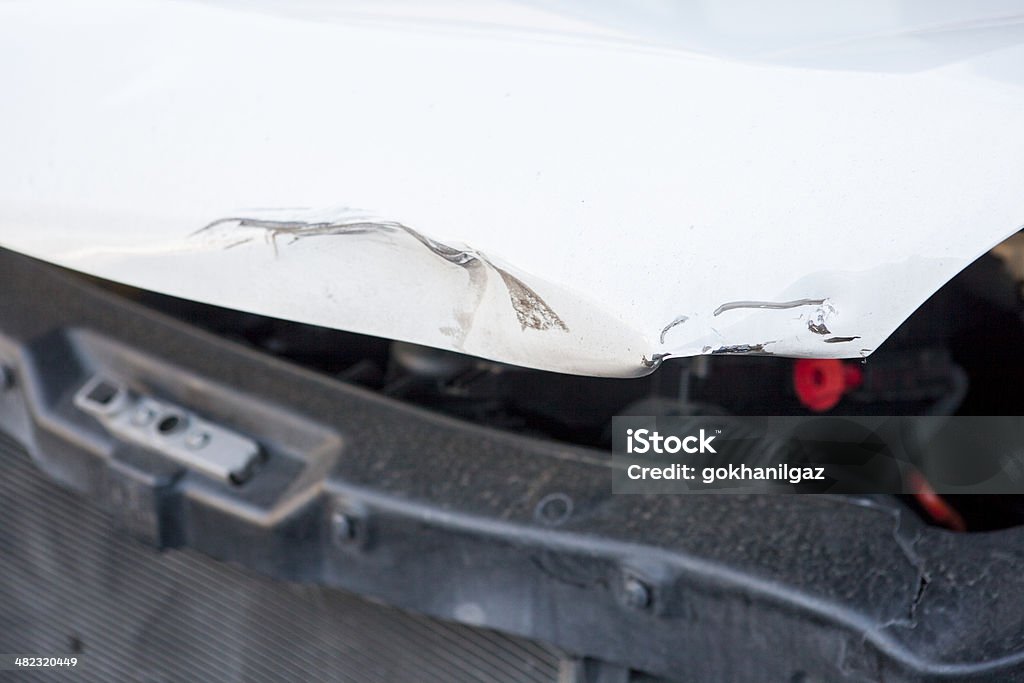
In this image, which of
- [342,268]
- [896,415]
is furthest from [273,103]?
[896,415]

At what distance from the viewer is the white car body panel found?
74cm

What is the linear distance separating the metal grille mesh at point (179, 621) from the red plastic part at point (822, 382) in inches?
19.2

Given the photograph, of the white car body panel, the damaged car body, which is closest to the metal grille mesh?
the damaged car body

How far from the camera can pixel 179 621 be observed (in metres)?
1.30

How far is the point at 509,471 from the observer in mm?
1083

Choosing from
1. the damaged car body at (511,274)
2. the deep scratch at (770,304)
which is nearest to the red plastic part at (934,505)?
the damaged car body at (511,274)

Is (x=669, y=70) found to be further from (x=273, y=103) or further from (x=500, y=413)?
(x=500, y=413)

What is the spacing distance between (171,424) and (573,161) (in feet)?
2.17

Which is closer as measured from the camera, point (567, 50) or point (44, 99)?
point (567, 50)

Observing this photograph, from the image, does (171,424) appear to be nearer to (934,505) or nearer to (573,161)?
(573,161)

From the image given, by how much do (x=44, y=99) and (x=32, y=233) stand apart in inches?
5.0

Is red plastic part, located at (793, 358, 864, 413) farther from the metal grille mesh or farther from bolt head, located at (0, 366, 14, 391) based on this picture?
bolt head, located at (0, 366, 14, 391)

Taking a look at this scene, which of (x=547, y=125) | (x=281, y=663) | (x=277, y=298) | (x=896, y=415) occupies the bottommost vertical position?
(x=281, y=663)

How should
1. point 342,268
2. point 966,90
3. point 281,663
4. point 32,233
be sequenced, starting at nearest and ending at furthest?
point 966,90 < point 342,268 < point 32,233 < point 281,663
